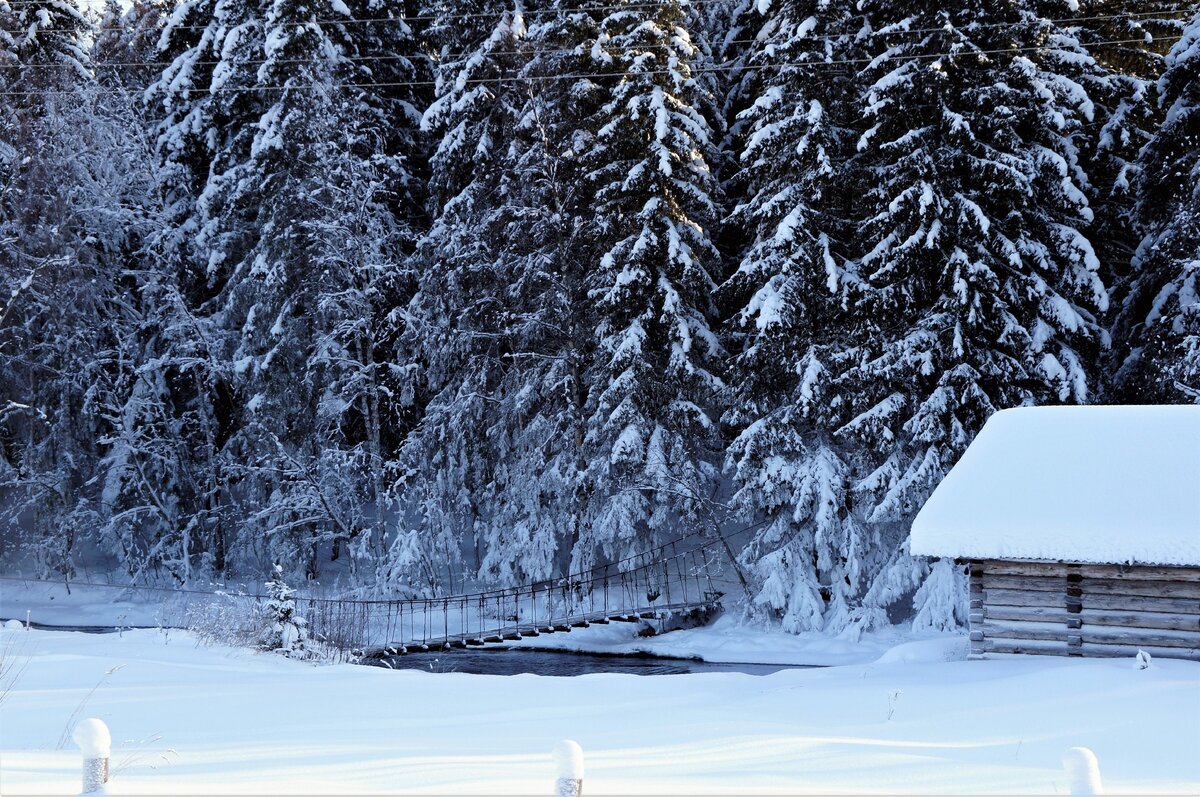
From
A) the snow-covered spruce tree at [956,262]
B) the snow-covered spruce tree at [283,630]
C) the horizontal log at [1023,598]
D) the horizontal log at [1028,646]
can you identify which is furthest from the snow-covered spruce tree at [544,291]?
the horizontal log at [1028,646]

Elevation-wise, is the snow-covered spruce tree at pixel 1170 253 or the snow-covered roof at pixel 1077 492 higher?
the snow-covered spruce tree at pixel 1170 253

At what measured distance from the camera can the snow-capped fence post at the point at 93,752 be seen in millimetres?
4789

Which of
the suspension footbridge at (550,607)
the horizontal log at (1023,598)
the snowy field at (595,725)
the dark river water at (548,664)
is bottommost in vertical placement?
the dark river water at (548,664)

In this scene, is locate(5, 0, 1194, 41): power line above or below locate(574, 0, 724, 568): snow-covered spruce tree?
above

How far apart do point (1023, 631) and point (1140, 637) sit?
142 cm

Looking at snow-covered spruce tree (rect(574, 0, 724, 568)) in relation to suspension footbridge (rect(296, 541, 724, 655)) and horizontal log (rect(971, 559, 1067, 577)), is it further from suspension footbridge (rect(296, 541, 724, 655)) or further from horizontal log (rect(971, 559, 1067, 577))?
horizontal log (rect(971, 559, 1067, 577))

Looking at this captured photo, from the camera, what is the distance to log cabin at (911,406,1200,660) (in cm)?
1309

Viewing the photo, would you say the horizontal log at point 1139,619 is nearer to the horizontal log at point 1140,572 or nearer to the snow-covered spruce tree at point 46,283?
the horizontal log at point 1140,572

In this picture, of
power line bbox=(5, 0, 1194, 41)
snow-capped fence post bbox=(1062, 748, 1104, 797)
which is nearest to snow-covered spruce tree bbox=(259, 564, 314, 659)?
snow-capped fence post bbox=(1062, 748, 1104, 797)

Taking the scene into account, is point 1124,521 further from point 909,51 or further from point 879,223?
point 909,51

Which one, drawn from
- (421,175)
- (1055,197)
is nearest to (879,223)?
(1055,197)

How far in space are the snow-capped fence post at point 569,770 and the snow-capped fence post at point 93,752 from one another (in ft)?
7.40

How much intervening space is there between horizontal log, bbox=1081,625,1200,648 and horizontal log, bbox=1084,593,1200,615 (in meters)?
0.27

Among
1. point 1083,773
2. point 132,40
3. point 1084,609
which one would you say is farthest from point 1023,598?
point 132,40
